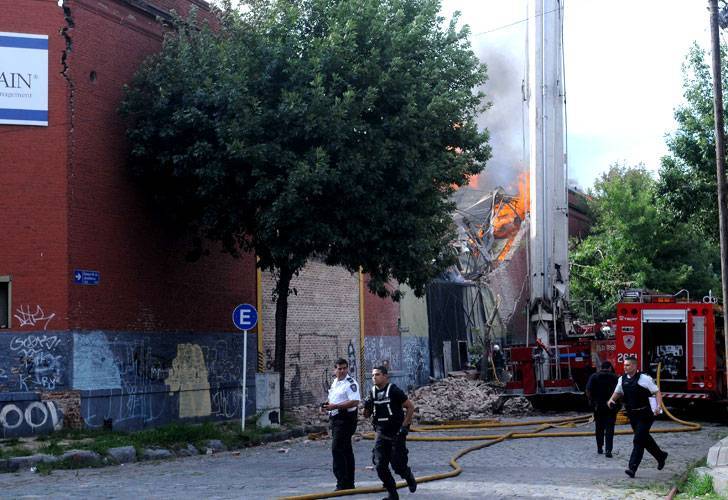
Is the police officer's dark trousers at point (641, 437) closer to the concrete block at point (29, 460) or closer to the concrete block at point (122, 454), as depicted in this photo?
the concrete block at point (122, 454)

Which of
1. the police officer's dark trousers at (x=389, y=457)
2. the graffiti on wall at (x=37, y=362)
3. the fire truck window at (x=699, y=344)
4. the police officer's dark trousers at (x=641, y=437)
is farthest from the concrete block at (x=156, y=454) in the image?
the fire truck window at (x=699, y=344)

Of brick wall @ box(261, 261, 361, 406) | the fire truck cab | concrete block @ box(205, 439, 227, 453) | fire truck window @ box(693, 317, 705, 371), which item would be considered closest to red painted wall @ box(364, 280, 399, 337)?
brick wall @ box(261, 261, 361, 406)

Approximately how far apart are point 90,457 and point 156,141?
7256 mm

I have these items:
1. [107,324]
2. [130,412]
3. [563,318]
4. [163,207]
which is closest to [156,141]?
[163,207]

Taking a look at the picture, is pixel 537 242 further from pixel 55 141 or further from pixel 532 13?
pixel 55 141

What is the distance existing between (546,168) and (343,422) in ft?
49.6

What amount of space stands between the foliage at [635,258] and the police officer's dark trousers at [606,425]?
82.2 feet

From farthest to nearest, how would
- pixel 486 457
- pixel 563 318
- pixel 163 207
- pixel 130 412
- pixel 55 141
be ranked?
pixel 563 318 < pixel 163 207 < pixel 130 412 < pixel 55 141 < pixel 486 457

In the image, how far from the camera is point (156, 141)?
71.2ft

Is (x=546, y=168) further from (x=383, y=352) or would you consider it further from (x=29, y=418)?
(x=29, y=418)

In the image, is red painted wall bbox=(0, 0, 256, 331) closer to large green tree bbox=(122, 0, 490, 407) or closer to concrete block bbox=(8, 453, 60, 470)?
large green tree bbox=(122, 0, 490, 407)

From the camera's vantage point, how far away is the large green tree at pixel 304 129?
20.2 meters

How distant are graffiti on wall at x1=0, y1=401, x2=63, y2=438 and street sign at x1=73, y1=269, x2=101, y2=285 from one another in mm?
2465

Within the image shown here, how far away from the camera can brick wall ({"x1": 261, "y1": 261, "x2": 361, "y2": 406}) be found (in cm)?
2852
